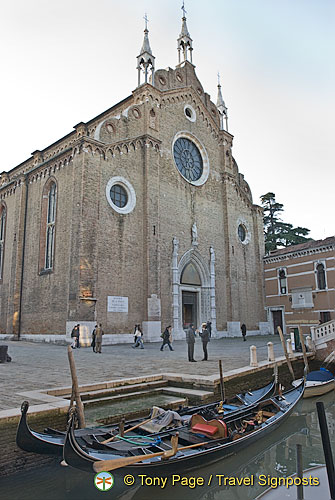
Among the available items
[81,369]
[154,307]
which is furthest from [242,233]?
[81,369]

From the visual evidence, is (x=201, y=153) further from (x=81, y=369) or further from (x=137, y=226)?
(x=81, y=369)

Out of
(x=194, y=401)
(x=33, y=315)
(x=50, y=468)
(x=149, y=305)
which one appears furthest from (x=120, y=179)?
(x=50, y=468)

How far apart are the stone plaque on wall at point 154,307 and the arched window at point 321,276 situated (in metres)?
12.1

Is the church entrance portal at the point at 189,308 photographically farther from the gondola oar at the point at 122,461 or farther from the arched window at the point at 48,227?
the gondola oar at the point at 122,461

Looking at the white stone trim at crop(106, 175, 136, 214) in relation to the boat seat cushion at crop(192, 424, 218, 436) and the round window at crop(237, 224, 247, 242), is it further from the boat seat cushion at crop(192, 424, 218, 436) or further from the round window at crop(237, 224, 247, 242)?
the boat seat cushion at crop(192, 424, 218, 436)

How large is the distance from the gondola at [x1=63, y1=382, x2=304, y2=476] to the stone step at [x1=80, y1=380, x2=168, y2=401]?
182 cm

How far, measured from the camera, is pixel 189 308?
23.4 m

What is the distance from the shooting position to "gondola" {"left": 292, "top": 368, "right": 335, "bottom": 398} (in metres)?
11.3

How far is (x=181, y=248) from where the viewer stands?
74.2ft

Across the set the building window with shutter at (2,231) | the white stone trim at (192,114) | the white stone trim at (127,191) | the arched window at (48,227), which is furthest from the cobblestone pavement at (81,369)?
the white stone trim at (192,114)

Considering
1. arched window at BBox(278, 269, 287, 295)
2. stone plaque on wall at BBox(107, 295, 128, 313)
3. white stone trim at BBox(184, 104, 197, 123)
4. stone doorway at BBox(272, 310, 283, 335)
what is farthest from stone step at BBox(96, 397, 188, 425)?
white stone trim at BBox(184, 104, 197, 123)

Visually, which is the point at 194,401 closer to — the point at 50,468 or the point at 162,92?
the point at 50,468

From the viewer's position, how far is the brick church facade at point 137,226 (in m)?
18.5

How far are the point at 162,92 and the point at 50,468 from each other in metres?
22.6
